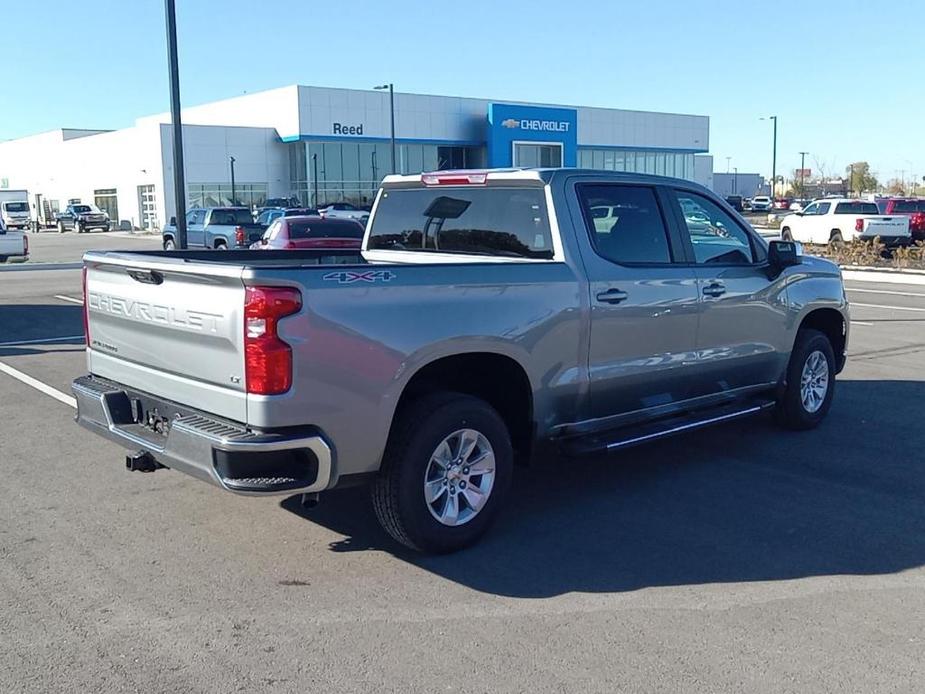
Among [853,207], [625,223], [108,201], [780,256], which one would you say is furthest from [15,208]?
[625,223]

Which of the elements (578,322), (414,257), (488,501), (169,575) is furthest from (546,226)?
(169,575)

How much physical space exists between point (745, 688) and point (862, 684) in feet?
1.58

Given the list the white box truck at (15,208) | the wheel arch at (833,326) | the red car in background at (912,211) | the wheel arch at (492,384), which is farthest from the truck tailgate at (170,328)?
the white box truck at (15,208)

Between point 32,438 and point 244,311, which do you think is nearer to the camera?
point 244,311

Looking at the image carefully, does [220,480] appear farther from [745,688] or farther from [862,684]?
[862,684]

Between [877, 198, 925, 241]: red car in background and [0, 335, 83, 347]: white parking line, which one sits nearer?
[0, 335, 83, 347]: white parking line

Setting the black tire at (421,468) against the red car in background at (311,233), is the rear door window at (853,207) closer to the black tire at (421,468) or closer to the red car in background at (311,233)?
the red car in background at (311,233)

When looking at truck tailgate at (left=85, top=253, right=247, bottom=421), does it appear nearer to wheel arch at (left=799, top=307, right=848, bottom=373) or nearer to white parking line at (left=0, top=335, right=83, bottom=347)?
wheel arch at (left=799, top=307, right=848, bottom=373)

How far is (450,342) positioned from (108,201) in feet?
232

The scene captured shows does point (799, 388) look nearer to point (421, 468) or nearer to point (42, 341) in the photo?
point (421, 468)

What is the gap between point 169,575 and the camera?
16.3ft

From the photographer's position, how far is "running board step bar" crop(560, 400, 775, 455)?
586cm

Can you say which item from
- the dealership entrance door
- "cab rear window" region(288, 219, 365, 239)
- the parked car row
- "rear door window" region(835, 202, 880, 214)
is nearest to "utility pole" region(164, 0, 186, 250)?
the parked car row

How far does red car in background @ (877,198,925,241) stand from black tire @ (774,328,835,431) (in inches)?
1039
